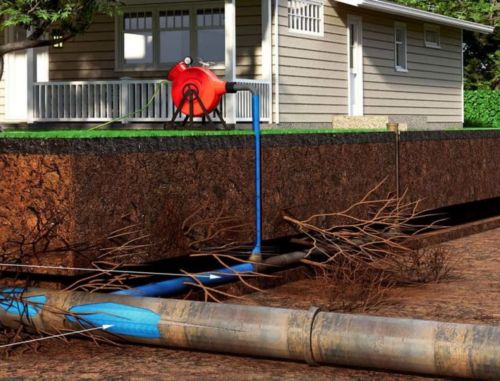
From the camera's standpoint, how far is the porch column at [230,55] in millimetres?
20047

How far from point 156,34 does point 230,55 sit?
3881mm

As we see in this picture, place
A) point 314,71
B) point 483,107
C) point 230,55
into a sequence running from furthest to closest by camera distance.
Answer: point 483,107 → point 314,71 → point 230,55

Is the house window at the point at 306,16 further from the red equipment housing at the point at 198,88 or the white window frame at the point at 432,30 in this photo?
the red equipment housing at the point at 198,88

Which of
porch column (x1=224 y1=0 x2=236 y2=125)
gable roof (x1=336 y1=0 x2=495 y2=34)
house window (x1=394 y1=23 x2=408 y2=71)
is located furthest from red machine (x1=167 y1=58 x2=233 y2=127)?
house window (x1=394 y1=23 x2=408 y2=71)

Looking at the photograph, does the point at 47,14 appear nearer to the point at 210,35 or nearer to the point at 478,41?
the point at 210,35

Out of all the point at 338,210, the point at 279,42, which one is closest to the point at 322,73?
the point at 279,42

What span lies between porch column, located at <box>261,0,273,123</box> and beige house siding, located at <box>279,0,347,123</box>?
0.38 m

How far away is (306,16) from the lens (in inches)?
923

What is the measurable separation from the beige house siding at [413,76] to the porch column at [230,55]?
656cm

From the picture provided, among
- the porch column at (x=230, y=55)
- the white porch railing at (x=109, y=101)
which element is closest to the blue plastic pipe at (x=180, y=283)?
the porch column at (x=230, y=55)

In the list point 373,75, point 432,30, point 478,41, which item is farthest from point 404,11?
point 478,41

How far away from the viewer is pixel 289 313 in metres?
Result: 6.36

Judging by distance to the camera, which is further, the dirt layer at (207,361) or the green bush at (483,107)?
the green bush at (483,107)

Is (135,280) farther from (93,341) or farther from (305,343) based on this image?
(305,343)
